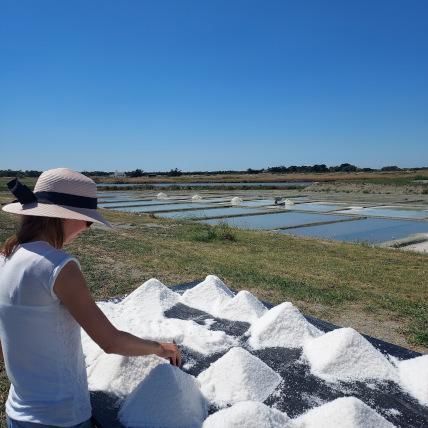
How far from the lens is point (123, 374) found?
53.6 inches

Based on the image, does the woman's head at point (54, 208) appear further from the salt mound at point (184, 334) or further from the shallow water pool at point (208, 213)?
the shallow water pool at point (208, 213)

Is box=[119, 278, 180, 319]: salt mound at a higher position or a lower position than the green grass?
higher

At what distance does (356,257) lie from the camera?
5789 millimetres

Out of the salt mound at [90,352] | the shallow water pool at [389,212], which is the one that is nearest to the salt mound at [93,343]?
the salt mound at [90,352]

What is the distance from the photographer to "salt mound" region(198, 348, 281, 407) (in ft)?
4.23

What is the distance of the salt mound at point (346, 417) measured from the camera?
1085 mm

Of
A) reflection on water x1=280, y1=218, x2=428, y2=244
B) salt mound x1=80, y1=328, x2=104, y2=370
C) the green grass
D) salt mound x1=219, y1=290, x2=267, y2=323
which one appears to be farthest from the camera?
reflection on water x1=280, y1=218, x2=428, y2=244

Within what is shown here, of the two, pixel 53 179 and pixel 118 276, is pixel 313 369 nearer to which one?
pixel 53 179

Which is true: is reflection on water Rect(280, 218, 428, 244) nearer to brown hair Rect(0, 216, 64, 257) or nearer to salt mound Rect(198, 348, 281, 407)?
salt mound Rect(198, 348, 281, 407)

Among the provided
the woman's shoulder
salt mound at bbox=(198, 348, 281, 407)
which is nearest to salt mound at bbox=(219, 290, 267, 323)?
salt mound at bbox=(198, 348, 281, 407)

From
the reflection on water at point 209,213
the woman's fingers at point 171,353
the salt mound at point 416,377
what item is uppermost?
the woman's fingers at point 171,353

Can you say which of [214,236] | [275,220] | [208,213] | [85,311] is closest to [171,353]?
[85,311]

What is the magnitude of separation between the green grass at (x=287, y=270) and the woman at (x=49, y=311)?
1247mm

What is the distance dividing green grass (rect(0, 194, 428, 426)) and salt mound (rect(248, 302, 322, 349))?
1.33 m
